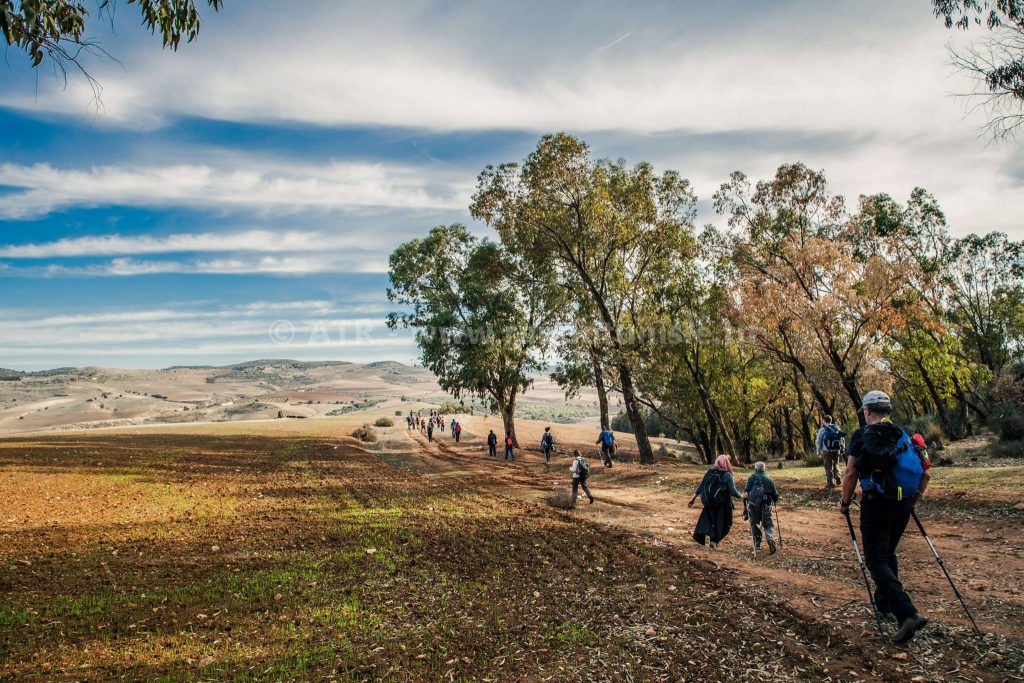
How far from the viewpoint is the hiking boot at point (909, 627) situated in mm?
6109

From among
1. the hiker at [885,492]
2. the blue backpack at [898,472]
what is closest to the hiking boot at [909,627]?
the hiker at [885,492]

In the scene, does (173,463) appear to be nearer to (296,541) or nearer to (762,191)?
(296,541)

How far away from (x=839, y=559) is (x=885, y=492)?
537cm

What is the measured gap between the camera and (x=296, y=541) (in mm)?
12883

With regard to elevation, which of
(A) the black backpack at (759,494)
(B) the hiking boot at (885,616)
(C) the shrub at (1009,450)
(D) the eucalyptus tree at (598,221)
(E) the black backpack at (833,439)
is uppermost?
(D) the eucalyptus tree at (598,221)

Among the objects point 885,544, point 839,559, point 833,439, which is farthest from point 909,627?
point 833,439

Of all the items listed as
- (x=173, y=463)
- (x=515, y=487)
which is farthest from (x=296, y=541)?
(x=173, y=463)

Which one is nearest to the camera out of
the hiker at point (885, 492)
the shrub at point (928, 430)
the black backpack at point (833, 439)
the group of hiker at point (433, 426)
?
the hiker at point (885, 492)

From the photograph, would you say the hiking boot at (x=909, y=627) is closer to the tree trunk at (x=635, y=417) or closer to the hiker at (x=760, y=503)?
the hiker at (x=760, y=503)

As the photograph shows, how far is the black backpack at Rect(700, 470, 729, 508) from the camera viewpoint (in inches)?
455

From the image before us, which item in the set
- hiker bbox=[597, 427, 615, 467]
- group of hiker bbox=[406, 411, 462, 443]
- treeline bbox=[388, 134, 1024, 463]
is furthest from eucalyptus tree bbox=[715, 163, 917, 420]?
group of hiker bbox=[406, 411, 462, 443]

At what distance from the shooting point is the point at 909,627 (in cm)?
616

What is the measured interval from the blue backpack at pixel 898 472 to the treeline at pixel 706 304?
58.6ft

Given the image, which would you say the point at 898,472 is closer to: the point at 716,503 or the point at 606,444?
the point at 716,503
